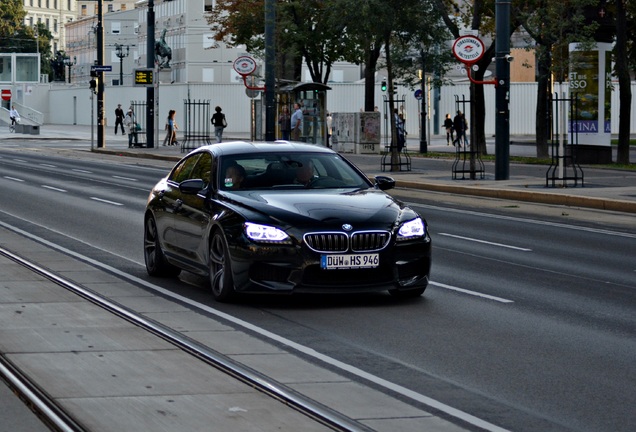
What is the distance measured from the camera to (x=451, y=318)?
1085 cm

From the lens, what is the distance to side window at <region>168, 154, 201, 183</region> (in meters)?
13.5

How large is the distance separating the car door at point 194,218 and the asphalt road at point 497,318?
39cm

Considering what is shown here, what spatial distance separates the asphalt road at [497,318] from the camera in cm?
776

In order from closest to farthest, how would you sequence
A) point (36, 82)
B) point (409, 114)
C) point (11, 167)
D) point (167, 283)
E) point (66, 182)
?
point (167, 283) < point (66, 182) < point (11, 167) < point (409, 114) < point (36, 82)

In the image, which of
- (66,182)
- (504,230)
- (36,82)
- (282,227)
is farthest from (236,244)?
(36,82)

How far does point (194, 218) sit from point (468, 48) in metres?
17.8

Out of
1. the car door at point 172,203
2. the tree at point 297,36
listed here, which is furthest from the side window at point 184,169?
the tree at point 297,36

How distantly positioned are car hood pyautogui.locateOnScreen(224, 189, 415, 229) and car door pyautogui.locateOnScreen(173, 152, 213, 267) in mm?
492

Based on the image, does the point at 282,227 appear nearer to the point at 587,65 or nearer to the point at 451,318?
the point at 451,318

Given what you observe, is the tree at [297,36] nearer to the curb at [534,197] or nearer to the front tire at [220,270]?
the curb at [534,197]

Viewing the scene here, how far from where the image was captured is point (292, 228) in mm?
11156

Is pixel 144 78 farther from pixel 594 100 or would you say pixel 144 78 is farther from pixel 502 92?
pixel 502 92

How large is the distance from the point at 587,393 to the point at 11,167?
34575mm

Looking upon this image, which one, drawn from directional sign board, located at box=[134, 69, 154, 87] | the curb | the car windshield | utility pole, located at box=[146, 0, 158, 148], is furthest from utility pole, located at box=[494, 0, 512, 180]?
utility pole, located at box=[146, 0, 158, 148]
